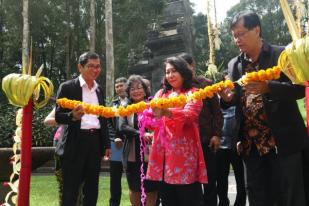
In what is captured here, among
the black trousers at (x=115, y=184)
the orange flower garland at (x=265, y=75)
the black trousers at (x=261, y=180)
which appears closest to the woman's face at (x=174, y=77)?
the black trousers at (x=261, y=180)

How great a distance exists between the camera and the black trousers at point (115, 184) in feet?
16.0

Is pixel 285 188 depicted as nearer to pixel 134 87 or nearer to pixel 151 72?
pixel 134 87

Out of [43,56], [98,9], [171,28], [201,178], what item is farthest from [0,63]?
[201,178]

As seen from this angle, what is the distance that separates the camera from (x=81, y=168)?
3.62 metres

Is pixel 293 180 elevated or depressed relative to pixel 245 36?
depressed

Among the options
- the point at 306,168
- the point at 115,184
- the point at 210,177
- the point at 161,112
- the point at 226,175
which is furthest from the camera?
the point at 115,184

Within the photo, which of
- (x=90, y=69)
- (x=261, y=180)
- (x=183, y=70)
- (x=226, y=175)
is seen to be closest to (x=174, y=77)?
(x=183, y=70)

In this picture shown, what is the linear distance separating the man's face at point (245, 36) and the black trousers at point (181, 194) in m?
1.12

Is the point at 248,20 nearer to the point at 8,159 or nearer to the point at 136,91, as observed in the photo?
the point at 136,91

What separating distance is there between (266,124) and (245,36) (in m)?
0.64

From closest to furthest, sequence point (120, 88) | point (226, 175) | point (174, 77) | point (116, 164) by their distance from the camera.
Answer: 1. point (174, 77)
2. point (226, 175)
3. point (116, 164)
4. point (120, 88)

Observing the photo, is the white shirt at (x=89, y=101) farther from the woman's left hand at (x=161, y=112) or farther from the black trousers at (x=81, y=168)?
the woman's left hand at (x=161, y=112)

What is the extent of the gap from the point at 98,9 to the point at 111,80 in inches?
278

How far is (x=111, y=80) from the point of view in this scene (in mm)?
15664
